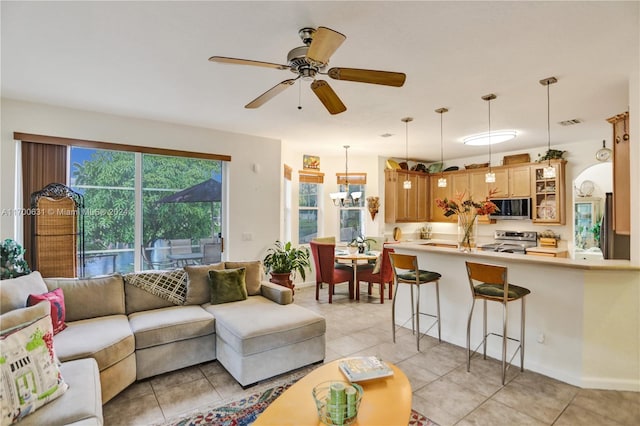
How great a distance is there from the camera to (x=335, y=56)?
2.53 metres

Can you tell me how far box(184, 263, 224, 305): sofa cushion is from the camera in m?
3.46

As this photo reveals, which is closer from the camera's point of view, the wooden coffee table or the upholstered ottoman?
the wooden coffee table

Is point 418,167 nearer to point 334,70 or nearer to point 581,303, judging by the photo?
point 581,303

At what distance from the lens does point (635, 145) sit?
2742 mm

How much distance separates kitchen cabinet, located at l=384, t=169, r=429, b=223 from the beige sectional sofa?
12.8 ft

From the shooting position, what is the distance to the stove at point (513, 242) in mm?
5891

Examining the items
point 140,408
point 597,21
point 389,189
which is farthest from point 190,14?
point 389,189

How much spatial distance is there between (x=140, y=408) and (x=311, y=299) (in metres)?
3.27

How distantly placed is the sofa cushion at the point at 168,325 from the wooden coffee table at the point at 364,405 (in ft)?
4.75

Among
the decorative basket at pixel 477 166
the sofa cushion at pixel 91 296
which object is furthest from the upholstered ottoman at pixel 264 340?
the decorative basket at pixel 477 166

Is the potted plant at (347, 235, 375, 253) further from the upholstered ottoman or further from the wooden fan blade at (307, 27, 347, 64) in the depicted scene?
the wooden fan blade at (307, 27, 347, 64)

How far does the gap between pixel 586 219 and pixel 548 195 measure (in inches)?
44.9

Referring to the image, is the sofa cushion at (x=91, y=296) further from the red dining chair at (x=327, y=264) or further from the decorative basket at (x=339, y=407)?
the red dining chair at (x=327, y=264)

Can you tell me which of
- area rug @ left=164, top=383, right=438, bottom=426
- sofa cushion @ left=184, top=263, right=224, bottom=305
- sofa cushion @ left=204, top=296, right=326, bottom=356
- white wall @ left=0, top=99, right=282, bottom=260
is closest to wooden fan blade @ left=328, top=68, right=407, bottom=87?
sofa cushion @ left=204, top=296, right=326, bottom=356
